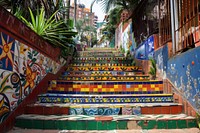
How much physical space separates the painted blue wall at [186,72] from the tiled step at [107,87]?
392mm

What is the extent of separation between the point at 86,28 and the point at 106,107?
37.4m

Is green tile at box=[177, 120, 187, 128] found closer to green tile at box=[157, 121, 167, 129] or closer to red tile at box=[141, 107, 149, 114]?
green tile at box=[157, 121, 167, 129]

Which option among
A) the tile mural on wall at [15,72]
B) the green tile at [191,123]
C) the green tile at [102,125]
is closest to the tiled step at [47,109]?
the tile mural on wall at [15,72]

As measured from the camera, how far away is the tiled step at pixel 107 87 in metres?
4.43

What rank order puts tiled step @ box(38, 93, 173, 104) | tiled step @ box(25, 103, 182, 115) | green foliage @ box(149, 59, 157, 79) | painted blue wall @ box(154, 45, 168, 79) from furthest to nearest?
green foliage @ box(149, 59, 157, 79), painted blue wall @ box(154, 45, 168, 79), tiled step @ box(38, 93, 173, 104), tiled step @ box(25, 103, 182, 115)

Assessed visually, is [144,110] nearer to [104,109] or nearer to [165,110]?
[165,110]

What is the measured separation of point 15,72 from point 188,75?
110 inches

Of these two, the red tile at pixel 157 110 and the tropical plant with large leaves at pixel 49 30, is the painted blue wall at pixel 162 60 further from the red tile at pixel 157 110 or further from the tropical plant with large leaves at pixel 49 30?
the tropical plant with large leaves at pixel 49 30

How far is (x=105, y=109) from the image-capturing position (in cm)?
344

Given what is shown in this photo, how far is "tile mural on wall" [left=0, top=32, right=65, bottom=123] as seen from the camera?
8.93ft

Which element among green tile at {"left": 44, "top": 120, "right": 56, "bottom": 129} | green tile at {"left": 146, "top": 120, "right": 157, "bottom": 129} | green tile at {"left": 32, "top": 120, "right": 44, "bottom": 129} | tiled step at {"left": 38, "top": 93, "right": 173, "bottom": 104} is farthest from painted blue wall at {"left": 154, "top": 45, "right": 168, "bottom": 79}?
green tile at {"left": 32, "top": 120, "right": 44, "bottom": 129}

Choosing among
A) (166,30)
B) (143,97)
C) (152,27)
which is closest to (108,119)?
(143,97)

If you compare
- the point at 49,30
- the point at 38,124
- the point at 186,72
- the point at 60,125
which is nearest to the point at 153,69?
the point at 186,72

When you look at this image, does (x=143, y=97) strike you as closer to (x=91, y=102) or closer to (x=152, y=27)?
(x=91, y=102)
